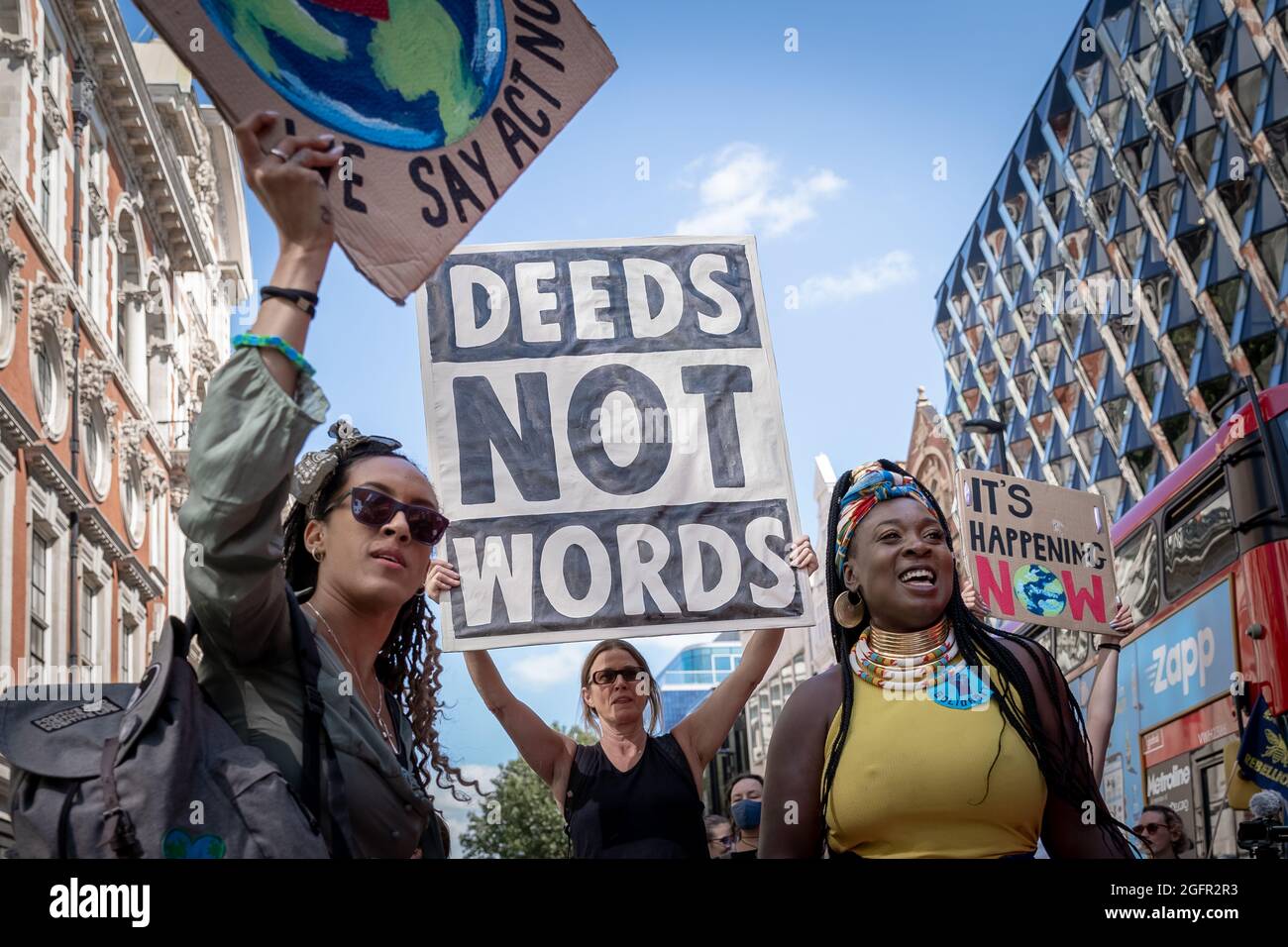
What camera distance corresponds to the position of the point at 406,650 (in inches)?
116

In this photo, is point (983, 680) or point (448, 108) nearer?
point (448, 108)

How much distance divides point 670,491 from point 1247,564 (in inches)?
243

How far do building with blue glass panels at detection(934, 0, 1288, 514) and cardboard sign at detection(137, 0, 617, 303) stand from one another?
27817 mm

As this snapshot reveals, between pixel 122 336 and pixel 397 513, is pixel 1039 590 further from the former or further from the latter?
pixel 122 336

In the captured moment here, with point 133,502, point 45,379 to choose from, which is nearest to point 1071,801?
point 45,379

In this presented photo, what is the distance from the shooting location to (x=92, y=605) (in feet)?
88.2

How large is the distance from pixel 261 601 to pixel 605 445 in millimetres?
2488

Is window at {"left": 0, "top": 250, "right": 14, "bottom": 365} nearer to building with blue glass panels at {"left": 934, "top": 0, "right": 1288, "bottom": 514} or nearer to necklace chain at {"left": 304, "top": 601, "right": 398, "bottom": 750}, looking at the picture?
building with blue glass panels at {"left": 934, "top": 0, "right": 1288, "bottom": 514}

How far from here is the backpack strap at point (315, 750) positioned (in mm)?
2049

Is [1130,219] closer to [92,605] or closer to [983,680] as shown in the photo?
[92,605]

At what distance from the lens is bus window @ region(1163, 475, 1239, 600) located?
9.84 metres

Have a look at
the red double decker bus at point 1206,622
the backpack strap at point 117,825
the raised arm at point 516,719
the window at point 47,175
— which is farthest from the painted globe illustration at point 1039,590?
the window at point 47,175

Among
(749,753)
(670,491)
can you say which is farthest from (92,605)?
(749,753)

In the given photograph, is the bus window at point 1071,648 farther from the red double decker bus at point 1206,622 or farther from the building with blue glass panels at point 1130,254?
the building with blue glass panels at point 1130,254
